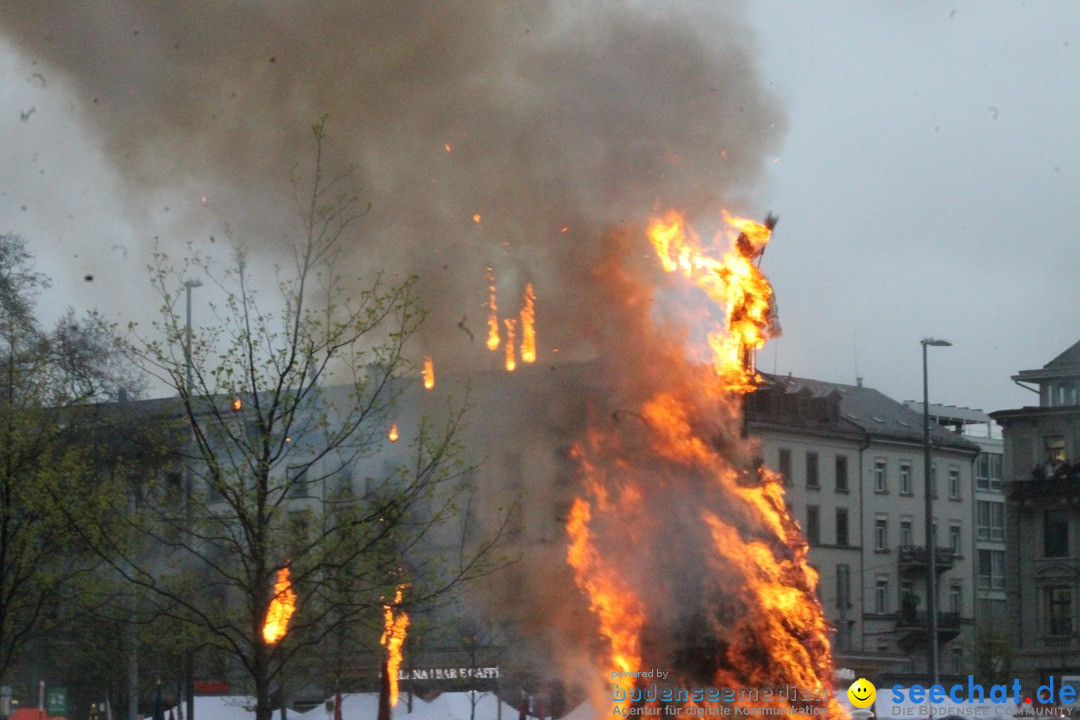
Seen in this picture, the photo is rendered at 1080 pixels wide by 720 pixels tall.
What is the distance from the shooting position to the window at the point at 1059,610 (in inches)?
2574

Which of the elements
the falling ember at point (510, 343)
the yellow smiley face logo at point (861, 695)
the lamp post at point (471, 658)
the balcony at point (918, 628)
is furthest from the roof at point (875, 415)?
the falling ember at point (510, 343)

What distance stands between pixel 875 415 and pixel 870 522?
6801mm

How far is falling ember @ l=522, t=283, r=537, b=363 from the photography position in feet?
76.8

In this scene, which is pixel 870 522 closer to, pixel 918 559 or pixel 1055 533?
A: pixel 918 559

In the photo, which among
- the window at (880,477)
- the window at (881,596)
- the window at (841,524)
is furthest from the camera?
the window at (880,477)

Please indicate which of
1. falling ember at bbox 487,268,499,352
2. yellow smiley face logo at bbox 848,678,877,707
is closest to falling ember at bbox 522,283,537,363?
falling ember at bbox 487,268,499,352

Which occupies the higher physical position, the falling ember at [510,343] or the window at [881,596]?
the falling ember at [510,343]

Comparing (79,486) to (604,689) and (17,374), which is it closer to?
(17,374)

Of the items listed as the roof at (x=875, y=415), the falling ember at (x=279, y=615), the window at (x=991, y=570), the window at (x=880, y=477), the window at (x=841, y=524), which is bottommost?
the window at (x=991, y=570)

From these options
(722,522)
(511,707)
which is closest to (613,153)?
(722,522)

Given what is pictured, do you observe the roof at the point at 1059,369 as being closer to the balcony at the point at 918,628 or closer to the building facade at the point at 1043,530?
the building facade at the point at 1043,530

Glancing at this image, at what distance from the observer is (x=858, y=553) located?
69.3 m

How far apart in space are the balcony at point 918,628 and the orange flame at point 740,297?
164 ft

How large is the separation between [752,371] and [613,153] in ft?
13.0
